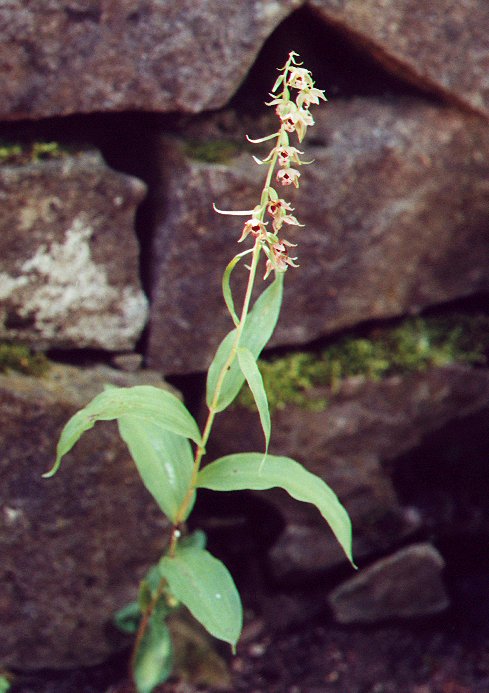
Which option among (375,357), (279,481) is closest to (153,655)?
(279,481)

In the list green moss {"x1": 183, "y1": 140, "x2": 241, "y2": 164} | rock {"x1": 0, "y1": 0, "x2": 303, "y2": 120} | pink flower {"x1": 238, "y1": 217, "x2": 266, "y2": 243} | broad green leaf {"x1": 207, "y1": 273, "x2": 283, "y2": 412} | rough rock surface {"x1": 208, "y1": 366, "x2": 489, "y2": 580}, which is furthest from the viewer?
rough rock surface {"x1": 208, "y1": 366, "x2": 489, "y2": 580}

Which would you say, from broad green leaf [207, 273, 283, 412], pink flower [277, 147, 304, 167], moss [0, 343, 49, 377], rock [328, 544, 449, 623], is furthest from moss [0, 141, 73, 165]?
rock [328, 544, 449, 623]

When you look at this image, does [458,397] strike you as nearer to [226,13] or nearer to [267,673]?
[267,673]

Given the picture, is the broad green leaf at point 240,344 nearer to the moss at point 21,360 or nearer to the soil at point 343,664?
the moss at point 21,360

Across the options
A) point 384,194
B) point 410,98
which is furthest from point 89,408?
point 410,98

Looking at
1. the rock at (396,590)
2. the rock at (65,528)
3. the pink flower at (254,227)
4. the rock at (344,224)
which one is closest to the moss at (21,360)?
the rock at (65,528)

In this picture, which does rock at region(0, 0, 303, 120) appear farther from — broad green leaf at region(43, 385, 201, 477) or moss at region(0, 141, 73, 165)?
broad green leaf at region(43, 385, 201, 477)

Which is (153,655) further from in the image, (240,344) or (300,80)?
(300,80)
